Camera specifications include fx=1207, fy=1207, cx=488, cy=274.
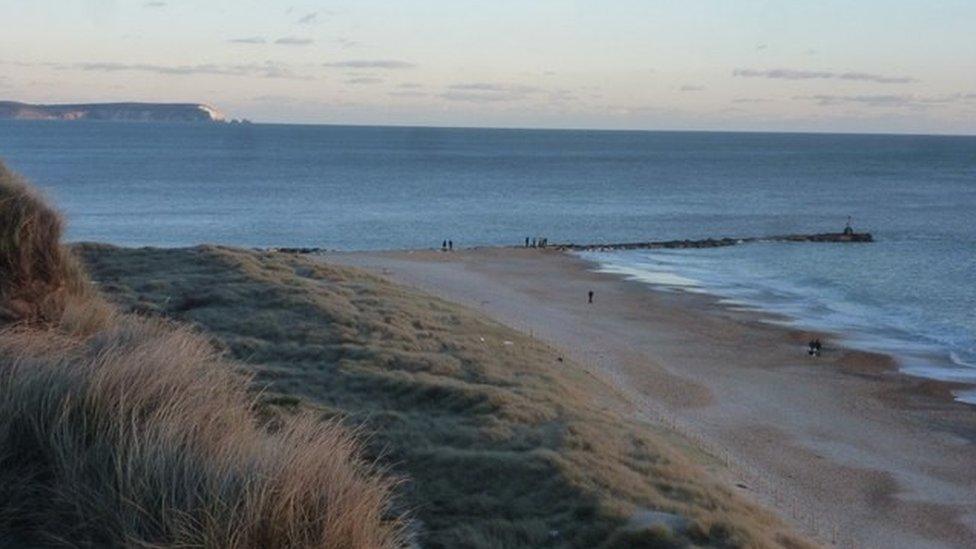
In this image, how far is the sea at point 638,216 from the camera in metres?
44.5

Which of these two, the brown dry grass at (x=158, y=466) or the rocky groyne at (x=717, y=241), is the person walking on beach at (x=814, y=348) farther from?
the rocky groyne at (x=717, y=241)

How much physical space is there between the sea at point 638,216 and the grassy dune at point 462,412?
4.18 metres

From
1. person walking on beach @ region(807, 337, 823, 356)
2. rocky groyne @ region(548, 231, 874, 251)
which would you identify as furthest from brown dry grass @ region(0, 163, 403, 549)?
rocky groyne @ region(548, 231, 874, 251)

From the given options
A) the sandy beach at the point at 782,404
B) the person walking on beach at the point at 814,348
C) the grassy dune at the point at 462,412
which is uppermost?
the grassy dune at the point at 462,412

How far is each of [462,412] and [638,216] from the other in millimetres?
72529

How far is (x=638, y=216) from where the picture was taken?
88.1 m

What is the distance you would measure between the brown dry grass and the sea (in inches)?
331

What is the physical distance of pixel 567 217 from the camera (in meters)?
86.5

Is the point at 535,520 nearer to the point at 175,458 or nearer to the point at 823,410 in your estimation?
the point at 175,458

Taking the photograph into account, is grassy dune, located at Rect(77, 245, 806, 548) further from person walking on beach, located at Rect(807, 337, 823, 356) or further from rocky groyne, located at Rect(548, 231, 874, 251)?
rocky groyne, located at Rect(548, 231, 874, 251)

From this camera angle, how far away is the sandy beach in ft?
60.3

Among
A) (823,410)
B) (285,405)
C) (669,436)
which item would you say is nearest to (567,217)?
(823,410)

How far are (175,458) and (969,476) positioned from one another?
17208 millimetres

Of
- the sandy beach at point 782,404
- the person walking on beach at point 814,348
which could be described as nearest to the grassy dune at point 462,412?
the sandy beach at point 782,404
